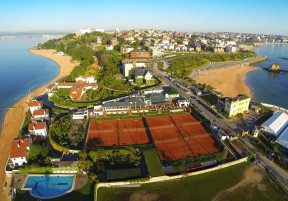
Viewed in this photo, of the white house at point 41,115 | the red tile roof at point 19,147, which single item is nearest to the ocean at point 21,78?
the white house at point 41,115

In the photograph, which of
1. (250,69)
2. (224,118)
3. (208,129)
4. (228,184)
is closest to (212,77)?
(250,69)

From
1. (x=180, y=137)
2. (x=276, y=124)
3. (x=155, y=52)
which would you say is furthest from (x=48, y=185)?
(x=155, y=52)

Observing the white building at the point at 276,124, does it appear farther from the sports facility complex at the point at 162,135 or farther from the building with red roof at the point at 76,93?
the building with red roof at the point at 76,93

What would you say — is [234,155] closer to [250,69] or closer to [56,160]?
[56,160]

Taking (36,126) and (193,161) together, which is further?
(36,126)

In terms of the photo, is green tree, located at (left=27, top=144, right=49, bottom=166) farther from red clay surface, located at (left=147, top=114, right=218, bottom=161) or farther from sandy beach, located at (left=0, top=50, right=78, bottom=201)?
red clay surface, located at (left=147, top=114, right=218, bottom=161)

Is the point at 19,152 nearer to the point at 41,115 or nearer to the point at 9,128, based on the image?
the point at 41,115

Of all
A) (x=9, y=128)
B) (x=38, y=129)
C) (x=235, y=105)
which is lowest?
(x=9, y=128)
